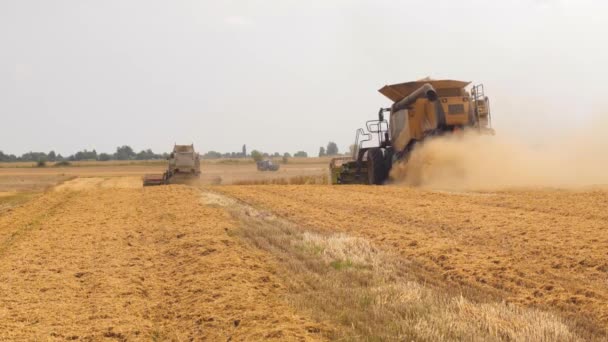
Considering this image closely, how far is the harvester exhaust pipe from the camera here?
20.6 metres

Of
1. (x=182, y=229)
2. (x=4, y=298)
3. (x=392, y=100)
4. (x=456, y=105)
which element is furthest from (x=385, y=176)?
(x=4, y=298)

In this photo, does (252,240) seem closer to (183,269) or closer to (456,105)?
(183,269)

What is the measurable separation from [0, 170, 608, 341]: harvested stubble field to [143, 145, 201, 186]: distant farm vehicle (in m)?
23.4

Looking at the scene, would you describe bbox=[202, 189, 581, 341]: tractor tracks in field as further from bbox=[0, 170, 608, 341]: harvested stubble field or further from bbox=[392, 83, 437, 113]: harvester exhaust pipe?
bbox=[392, 83, 437, 113]: harvester exhaust pipe

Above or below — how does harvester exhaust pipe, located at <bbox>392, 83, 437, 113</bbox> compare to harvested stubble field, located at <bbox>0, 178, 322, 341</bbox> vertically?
above

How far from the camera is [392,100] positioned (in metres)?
23.7

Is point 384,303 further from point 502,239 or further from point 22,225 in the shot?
point 22,225

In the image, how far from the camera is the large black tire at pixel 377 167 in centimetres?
2442

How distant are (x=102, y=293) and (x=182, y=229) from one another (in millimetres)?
4882

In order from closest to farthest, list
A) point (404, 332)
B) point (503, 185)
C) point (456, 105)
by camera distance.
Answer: point (404, 332), point (503, 185), point (456, 105)

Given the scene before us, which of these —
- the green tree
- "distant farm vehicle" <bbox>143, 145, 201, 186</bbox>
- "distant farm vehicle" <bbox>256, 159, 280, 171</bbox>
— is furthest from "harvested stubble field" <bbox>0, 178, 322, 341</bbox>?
the green tree

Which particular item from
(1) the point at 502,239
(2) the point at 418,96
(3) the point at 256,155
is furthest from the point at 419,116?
(3) the point at 256,155

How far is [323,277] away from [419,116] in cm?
1590

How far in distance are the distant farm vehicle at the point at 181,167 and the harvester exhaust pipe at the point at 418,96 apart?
17.1 m
